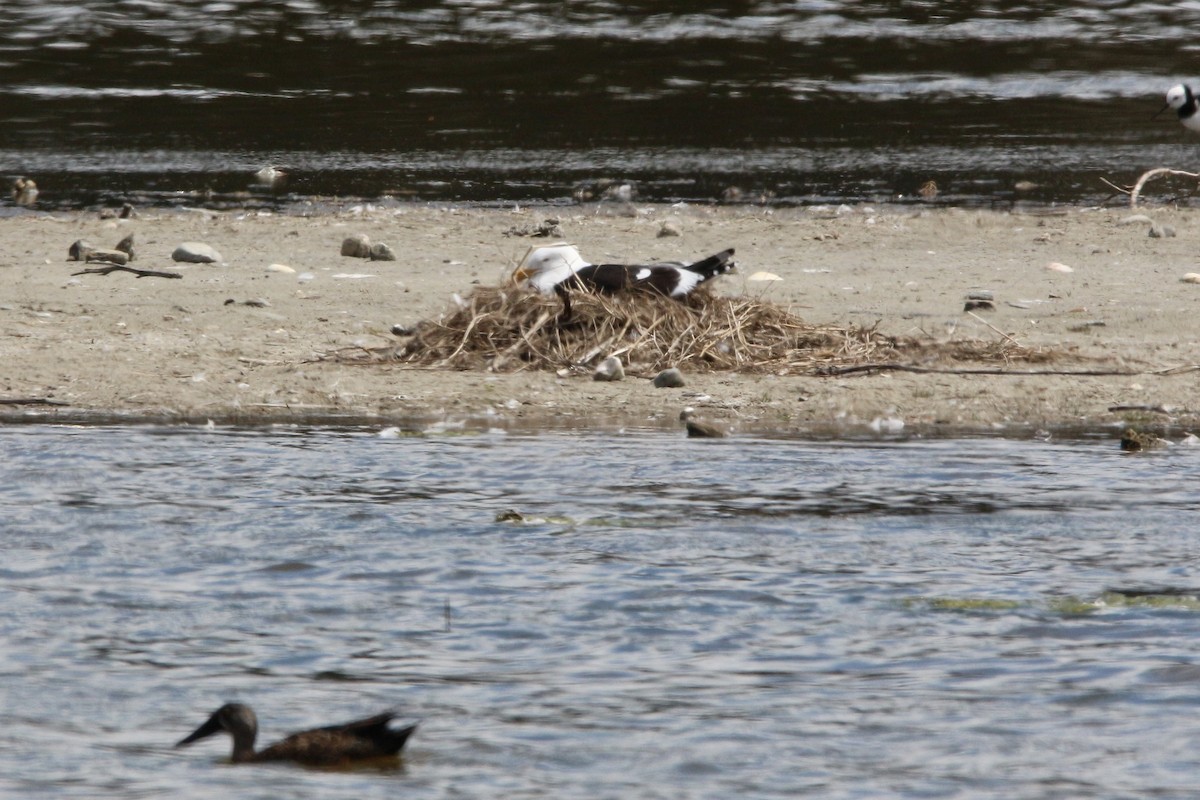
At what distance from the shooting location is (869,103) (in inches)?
698

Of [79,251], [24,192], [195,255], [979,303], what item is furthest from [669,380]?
[24,192]

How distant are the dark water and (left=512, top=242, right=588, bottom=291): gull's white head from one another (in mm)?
4870

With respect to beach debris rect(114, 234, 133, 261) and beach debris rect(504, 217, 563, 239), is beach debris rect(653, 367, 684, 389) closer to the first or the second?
beach debris rect(504, 217, 563, 239)

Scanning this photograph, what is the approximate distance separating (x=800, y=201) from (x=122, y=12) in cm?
1309

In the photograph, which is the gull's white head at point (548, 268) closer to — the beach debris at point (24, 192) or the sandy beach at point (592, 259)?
the sandy beach at point (592, 259)

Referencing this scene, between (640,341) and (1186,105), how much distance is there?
9294 millimetres

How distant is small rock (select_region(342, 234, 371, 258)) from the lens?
1041 cm

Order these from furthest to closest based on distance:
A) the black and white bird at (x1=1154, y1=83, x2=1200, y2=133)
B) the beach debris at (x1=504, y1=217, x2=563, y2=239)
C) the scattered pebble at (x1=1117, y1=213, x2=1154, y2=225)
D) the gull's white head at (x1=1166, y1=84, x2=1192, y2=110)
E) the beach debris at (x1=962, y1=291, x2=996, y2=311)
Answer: the gull's white head at (x1=1166, y1=84, x2=1192, y2=110) → the black and white bird at (x1=1154, y1=83, x2=1200, y2=133) → the scattered pebble at (x1=1117, y1=213, x2=1154, y2=225) → the beach debris at (x1=504, y1=217, x2=563, y2=239) → the beach debris at (x1=962, y1=291, x2=996, y2=311)

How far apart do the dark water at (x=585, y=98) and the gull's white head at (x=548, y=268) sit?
16.0ft

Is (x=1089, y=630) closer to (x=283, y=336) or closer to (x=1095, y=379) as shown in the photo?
(x=1095, y=379)

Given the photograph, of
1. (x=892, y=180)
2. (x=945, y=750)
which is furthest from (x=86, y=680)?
(x=892, y=180)

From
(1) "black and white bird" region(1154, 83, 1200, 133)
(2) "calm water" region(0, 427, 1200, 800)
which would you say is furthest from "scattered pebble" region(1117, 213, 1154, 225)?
(2) "calm water" region(0, 427, 1200, 800)

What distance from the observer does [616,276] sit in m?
8.07

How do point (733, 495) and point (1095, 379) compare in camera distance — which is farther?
point (1095, 379)
